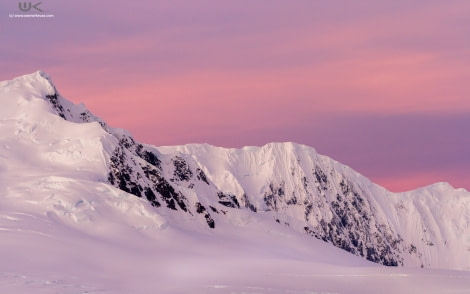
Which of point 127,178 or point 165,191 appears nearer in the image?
point 127,178

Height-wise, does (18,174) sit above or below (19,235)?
above

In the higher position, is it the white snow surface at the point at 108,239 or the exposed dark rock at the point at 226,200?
the exposed dark rock at the point at 226,200

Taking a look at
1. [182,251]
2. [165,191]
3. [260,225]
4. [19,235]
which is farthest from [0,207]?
[260,225]

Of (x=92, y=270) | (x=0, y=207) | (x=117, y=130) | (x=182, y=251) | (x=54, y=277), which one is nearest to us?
(x=54, y=277)

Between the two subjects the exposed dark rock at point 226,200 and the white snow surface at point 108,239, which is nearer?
the white snow surface at point 108,239

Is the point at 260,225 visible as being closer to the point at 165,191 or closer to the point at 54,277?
the point at 165,191

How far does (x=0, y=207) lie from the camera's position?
10100 cm

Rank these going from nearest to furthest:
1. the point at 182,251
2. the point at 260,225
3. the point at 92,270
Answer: the point at 92,270 < the point at 182,251 < the point at 260,225

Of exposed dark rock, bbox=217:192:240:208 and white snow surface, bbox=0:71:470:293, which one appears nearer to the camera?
white snow surface, bbox=0:71:470:293

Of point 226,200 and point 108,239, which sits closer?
point 108,239

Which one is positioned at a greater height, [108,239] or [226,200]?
[226,200]

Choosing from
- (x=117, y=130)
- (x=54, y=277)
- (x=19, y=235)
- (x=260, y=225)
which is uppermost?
(x=117, y=130)

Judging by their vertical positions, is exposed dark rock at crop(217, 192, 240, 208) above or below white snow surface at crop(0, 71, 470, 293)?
above

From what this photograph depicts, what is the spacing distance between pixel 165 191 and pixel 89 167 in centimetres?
1855
